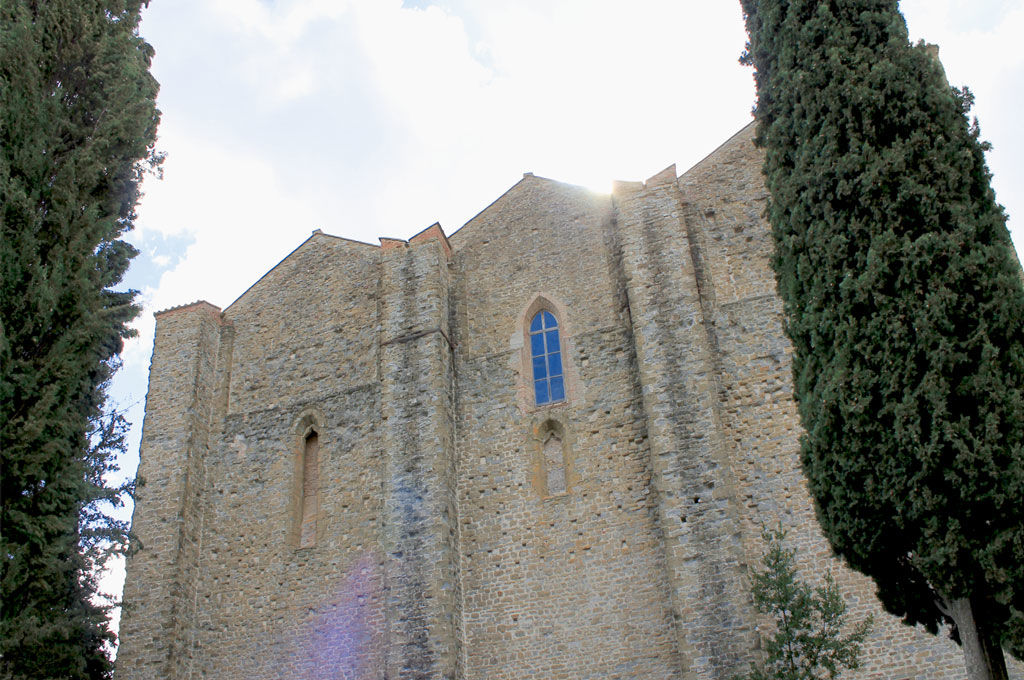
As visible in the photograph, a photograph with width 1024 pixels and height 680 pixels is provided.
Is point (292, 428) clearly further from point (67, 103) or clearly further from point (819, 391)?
point (819, 391)

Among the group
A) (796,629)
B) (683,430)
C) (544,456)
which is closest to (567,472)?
(544,456)

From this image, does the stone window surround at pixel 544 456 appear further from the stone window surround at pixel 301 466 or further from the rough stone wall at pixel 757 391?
the stone window surround at pixel 301 466

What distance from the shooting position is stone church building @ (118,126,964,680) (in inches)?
408

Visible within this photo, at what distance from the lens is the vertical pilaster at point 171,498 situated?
1168 centimetres

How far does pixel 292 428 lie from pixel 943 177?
9.53 metres

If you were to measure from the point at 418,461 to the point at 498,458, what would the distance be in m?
1.09

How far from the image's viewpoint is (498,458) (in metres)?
11.9

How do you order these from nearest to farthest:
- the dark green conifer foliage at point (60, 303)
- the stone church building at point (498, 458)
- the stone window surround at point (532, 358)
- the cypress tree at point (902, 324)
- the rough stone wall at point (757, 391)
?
the cypress tree at point (902, 324), the dark green conifer foliage at point (60, 303), the rough stone wall at point (757, 391), the stone church building at point (498, 458), the stone window surround at point (532, 358)

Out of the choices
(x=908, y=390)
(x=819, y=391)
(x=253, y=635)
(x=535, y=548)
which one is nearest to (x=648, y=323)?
(x=535, y=548)

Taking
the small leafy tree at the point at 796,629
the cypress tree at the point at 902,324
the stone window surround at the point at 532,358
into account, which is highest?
the stone window surround at the point at 532,358

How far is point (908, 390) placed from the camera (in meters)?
6.25

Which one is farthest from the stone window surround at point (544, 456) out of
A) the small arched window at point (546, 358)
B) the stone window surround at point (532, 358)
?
the small arched window at point (546, 358)

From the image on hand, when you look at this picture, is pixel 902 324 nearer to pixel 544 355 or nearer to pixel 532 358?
pixel 544 355

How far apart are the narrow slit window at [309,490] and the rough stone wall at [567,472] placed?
7.39ft
